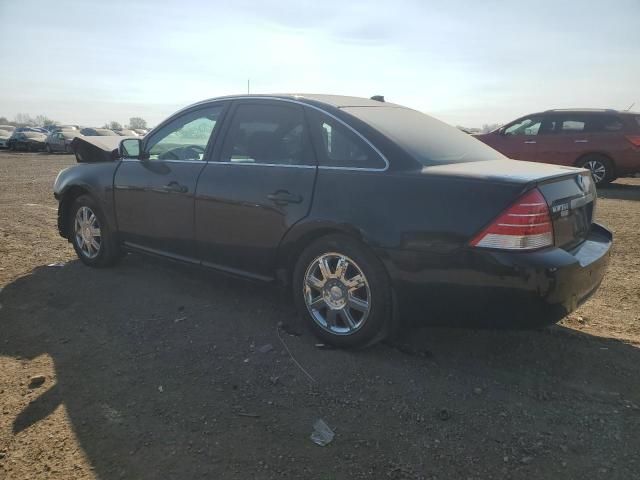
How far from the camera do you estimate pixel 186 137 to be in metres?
4.39

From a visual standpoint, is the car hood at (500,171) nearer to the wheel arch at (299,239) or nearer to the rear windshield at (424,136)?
the rear windshield at (424,136)

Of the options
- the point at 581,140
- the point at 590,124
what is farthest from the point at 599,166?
the point at 590,124

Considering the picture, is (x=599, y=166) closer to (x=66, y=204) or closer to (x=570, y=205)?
(x=570, y=205)

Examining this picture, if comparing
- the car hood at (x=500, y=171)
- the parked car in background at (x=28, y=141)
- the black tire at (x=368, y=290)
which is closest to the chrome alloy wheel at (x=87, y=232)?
the black tire at (x=368, y=290)

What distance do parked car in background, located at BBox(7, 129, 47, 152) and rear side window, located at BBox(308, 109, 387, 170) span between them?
1348 inches

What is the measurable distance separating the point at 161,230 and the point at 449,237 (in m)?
2.63

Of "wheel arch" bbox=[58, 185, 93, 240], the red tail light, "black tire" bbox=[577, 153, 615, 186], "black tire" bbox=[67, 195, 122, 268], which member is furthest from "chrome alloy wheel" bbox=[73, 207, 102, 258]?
the red tail light

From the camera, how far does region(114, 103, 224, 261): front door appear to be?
4.15 meters

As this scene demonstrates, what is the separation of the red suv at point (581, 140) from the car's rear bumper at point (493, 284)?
9793mm

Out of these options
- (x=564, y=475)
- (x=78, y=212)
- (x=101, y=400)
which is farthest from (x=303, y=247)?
(x=78, y=212)

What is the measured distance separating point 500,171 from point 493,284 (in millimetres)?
720

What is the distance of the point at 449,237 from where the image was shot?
2.81 m

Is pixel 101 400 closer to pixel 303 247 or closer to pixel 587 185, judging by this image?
pixel 303 247

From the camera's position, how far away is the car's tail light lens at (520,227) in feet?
8.80
